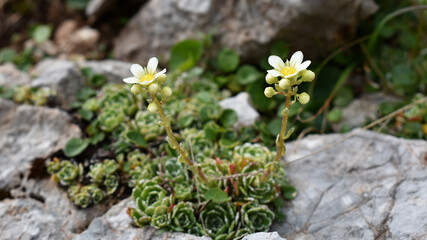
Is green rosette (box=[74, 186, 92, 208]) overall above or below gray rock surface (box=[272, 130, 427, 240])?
above

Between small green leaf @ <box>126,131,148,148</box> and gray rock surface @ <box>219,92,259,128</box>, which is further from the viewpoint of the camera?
gray rock surface @ <box>219,92,259,128</box>

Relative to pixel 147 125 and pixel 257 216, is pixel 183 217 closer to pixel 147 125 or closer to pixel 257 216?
pixel 257 216

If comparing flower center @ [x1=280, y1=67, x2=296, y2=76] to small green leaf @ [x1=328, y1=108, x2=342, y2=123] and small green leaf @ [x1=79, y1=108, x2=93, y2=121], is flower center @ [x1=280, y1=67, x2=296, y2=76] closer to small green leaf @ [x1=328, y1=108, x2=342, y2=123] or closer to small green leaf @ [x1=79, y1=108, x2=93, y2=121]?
small green leaf @ [x1=328, y1=108, x2=342, y2=123]

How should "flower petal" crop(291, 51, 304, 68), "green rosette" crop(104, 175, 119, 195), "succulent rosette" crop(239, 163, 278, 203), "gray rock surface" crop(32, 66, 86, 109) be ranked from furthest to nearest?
1. "gray rock surface" crop(32, 66, 86, 109)
2. "green rosette" crop(104, 175, 119, 195)
3. "succulent rosette" crop(239, 163, 278, 203)
4. "flower petal" crop(291, 51, 304, 68)

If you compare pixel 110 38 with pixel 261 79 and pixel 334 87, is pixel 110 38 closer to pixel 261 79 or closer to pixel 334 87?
pixel 261 79

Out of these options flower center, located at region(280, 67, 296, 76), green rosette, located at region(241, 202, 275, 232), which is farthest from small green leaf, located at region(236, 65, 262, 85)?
flower center, located at region(280, 67, 296, 76)

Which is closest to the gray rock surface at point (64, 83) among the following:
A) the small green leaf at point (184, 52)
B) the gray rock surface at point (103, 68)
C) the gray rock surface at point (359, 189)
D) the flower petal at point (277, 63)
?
the gray rock surface at point (103, 68)

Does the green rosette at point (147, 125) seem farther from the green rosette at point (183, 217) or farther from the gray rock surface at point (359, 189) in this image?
the gray rock surface at point (359, 189)

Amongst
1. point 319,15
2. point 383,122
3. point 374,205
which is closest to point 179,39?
point 319,15
